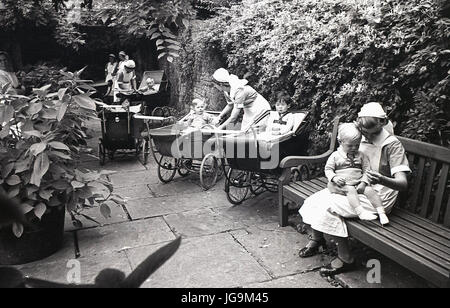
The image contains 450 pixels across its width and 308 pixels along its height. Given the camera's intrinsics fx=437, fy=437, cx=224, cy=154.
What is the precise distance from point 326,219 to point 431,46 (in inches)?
67.6

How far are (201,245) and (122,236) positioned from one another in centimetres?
92

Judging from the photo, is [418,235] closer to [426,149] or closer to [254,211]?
[426,149]

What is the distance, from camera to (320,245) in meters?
4.21

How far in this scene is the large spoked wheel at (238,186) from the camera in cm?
564

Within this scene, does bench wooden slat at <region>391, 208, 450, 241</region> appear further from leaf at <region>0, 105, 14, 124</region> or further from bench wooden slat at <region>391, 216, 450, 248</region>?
leaf at <region>0, 105, 14, 124</region>

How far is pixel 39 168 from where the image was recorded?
3.82 metres

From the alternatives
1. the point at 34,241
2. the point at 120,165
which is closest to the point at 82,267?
the point at 34,241

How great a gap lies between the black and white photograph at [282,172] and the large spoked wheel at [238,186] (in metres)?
0.03

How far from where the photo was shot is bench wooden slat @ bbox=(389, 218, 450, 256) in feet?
10.1

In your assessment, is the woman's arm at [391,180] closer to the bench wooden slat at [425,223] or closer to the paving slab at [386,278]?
the bench wooden slat at [425,223]

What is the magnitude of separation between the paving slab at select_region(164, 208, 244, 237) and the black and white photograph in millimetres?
24

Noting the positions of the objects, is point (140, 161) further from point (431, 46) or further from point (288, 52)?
point (431, 46)

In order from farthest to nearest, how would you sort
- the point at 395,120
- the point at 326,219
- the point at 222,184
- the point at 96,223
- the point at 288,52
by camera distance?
1. the point at 222,184
2. the point at 288,52
3. the point at 96,223
4. the point at 395,120
5. the point at 326,219
